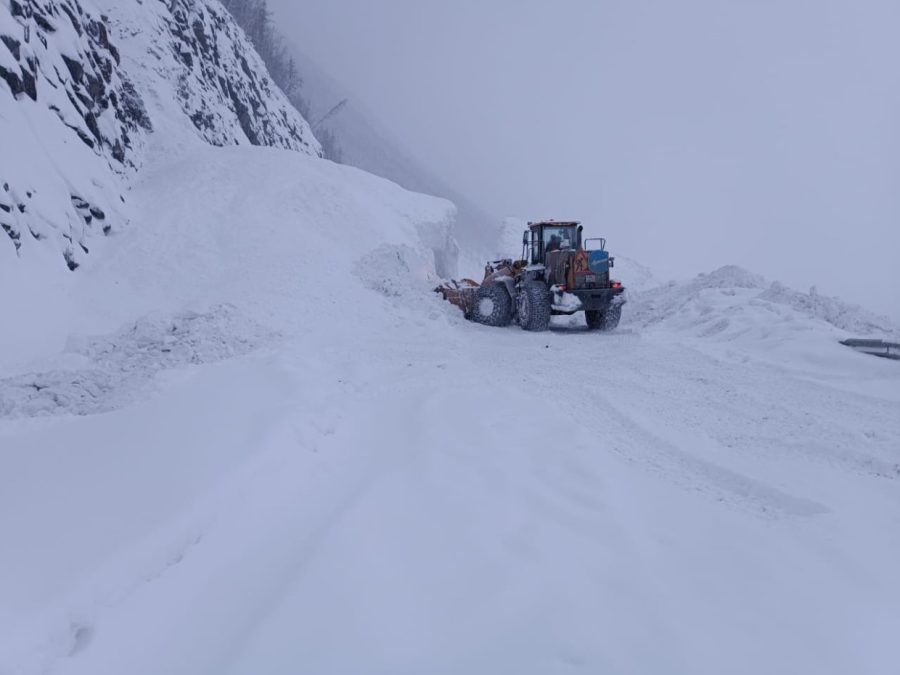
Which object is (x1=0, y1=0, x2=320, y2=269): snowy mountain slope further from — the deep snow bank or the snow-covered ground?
the snow-covered ground

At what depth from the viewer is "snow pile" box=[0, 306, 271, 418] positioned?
4.90 metres

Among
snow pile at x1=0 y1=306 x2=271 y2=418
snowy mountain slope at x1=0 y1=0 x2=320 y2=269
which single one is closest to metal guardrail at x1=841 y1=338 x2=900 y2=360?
snow pile at x1=0 y1=306 x2=271 y2=418

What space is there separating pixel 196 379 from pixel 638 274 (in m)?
23.4

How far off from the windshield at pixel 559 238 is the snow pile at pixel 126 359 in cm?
724

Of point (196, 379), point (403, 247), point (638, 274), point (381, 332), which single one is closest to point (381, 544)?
point (196, 379)

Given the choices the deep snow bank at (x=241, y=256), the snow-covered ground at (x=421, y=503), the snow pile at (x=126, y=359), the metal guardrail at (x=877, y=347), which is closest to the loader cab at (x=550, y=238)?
the deep snow bank at (x=241, y=256)

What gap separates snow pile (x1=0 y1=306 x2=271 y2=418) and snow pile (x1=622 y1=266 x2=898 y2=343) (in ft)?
27.4

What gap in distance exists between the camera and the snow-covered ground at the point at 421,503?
2494 mm

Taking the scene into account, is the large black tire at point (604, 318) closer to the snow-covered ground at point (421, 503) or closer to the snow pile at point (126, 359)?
the snow-covered ground at point (421, 503)

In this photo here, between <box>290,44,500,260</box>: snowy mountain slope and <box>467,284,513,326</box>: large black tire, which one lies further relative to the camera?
<box>290,44,500,260</box>: snowy mountain slope

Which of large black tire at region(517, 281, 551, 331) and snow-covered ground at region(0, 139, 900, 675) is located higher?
large black tire at region(517, 281, 551, 331)

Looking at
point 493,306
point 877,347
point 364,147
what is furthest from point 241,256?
point 364,147

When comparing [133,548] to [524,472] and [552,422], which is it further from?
[552,422]

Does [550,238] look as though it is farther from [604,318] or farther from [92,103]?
[92,103]
